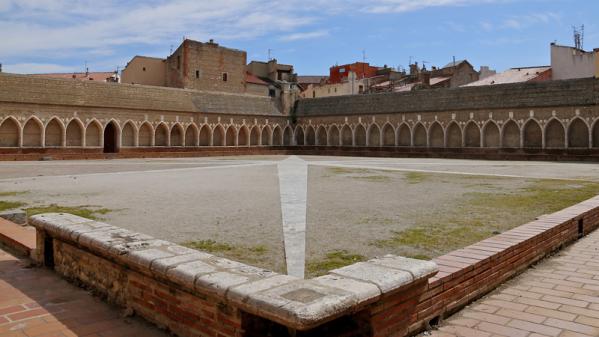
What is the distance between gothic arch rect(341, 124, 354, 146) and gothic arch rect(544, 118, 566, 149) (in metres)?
15.5

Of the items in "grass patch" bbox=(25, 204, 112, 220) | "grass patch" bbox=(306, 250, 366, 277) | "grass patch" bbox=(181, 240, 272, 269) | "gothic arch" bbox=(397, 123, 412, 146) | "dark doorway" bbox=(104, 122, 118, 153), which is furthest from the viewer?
"gothic arch" bbox=(397, 123, 412, 146)

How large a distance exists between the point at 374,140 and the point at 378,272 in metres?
37.6

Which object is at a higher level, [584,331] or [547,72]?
[547,72]

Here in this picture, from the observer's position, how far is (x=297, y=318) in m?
2.53

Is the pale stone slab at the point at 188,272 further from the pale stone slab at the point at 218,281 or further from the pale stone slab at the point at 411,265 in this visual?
the pale stone slab at the point at 411,265

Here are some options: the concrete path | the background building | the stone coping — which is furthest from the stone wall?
the stone coping

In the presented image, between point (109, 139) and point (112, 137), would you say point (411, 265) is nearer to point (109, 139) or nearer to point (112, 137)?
point (112, 137)

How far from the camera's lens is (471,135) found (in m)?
35.1

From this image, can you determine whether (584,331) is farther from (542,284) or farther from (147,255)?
(147,255)

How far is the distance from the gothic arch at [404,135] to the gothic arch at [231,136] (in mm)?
13818

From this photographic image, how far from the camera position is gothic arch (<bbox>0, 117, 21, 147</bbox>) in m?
30.1

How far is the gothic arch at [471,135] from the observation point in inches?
1364

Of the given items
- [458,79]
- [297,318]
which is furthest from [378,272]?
[458,79]

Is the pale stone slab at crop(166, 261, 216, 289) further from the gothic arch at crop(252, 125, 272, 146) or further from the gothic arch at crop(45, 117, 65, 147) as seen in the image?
the gothic arch at crop(252, 125, 272, 146)
